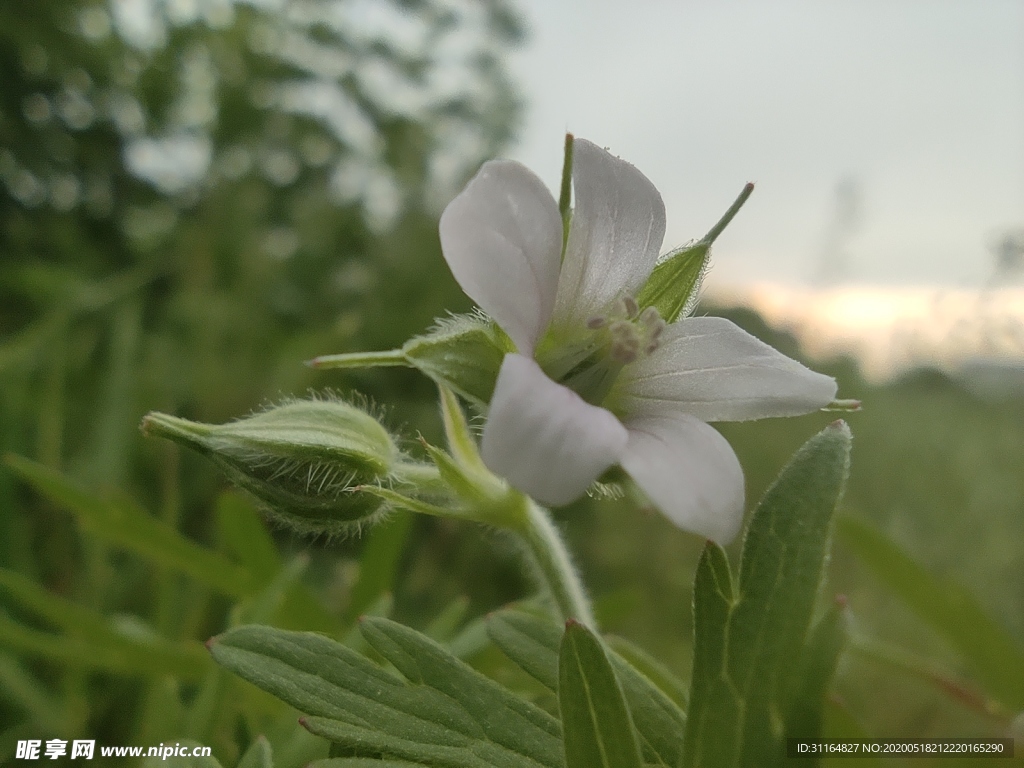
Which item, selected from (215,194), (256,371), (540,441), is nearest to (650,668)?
(540,441)

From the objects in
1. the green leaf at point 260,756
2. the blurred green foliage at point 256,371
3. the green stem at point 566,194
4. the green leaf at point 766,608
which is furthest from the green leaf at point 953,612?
the green leaf at point 260,756

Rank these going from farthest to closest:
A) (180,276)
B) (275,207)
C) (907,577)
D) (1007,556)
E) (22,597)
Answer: (275,207) < (180,276) < (1007,556) < (907,577) < (22,597)

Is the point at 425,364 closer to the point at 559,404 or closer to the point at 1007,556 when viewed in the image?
the point at 559,404

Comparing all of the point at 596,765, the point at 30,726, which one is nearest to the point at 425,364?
the point at 596,765

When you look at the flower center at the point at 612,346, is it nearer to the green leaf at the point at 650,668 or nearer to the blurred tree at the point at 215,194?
the green leaf at the point at 650,668

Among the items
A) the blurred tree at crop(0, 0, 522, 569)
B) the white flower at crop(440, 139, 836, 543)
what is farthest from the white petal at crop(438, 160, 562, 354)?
the blurred tree at crop(0, 0, 522, 569)

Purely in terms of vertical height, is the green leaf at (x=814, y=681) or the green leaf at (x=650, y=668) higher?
the green leaf at (x=814, y=681)
